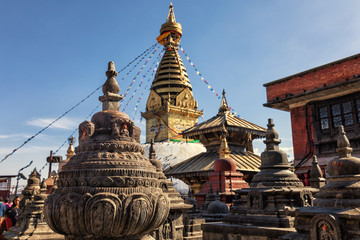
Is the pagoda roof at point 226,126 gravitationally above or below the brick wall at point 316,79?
below

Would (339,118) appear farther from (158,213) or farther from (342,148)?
(158,213)

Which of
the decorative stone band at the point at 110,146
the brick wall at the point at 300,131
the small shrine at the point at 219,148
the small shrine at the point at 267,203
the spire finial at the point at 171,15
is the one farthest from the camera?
the spire finial at the point at 171,15

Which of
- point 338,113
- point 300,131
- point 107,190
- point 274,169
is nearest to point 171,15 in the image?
point 300,131

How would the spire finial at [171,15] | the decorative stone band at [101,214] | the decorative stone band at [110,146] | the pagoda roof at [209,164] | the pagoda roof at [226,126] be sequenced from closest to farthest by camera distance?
the decorative stone band at [101,214], the decorative stone band at [110,146], the pagoda roof at [209,164], the pagoda roof at [226,126], the spire finial at [171,15]

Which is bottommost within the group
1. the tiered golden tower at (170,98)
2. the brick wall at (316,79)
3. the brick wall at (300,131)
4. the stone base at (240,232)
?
the stone base at (240,232)

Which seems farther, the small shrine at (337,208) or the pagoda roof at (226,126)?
the pagoda roof at (226,126)

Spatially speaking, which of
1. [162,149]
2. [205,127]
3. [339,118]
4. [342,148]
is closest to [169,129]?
[162,149]

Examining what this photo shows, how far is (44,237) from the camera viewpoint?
5.80 meters

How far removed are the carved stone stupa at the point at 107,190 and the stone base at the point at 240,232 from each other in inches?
119

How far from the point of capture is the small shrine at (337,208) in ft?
12.0

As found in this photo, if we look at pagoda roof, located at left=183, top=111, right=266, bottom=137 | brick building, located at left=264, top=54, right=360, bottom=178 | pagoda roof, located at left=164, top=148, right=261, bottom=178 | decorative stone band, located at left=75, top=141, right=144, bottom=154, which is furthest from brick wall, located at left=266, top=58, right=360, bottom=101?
decorative stone band, located at left=75, top=141, right=144, bottom=154

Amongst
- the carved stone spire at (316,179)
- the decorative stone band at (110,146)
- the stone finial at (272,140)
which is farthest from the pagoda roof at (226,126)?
the decorative stone band at (110,146)

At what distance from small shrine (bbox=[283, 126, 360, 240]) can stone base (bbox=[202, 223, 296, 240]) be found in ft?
4.11

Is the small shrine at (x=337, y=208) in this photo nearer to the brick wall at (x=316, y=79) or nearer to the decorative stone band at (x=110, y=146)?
the decorative stone band at (x=110, y=146)
